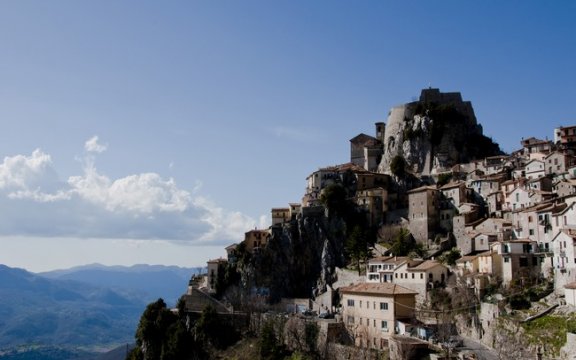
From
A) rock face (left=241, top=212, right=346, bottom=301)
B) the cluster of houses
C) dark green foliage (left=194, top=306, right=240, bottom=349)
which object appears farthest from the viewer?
rock face (left=241, top=212, right=346, bottom=301)

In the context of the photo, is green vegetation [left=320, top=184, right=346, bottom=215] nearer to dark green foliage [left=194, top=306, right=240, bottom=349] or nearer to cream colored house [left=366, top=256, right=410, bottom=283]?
cream colored house [left=366, top=256, right=410, bottom=283]

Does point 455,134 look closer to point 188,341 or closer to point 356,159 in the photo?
point 356,159

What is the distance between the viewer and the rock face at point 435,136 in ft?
299

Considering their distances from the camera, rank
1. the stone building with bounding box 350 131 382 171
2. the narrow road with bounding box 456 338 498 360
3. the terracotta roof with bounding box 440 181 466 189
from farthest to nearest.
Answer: the stone building with bounding box 350 131 382 171, the terracotta roof with bounding box 440 181 466 189, the narrow road with bounding box 456 338 498 360

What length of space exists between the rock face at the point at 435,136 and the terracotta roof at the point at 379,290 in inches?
1166

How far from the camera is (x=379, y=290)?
200 ft

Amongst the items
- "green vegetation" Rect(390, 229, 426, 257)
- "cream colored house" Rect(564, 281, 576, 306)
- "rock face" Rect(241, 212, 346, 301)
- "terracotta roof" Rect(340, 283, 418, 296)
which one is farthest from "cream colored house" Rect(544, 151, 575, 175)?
"cream colored house" Rect(564, 281, 576, 306)

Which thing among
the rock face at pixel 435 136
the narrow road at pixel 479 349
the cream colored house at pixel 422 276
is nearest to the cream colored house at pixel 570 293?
the narrow road at pixel 479 349

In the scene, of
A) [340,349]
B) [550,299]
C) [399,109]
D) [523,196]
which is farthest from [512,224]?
[399,109]

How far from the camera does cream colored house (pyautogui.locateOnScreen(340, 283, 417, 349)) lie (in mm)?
58250

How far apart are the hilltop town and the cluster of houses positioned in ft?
0.55

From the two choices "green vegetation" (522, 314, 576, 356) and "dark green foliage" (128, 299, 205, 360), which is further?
"dark green foliage" (128, 299, 205, 360)

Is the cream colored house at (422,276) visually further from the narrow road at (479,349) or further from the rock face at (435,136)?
the rock face at (435,136)

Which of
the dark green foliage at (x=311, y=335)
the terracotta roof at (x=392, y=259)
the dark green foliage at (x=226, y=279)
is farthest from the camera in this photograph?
the dark green foliage at (x=226, y=279)
